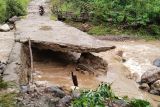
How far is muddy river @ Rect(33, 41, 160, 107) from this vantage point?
14719 mm

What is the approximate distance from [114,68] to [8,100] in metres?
8.00

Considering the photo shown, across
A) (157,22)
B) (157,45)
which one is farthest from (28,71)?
Result: (157,22)

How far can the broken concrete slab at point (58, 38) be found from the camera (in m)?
16.0

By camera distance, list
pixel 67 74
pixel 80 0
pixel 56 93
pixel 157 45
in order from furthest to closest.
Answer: pixel 80 0 < pixel 157 45 < pixel 67 74 < pixel 56 93

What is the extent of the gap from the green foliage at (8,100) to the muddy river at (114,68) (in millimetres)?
3356

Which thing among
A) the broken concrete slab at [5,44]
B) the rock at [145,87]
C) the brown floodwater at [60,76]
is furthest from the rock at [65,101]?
the rock at [145,87]

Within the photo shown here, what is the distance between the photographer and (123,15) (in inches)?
910

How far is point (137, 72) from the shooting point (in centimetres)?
1681

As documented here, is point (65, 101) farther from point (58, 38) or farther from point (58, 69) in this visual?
point (58, 38)

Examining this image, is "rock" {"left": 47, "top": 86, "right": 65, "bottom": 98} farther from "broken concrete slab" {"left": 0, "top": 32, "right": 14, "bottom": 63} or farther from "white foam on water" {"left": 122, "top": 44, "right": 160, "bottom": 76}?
"white foam on water" {"left": 122, "top": 44, "right": 160, "bottom": 76}

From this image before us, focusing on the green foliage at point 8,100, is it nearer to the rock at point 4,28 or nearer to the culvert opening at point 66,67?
the culvert opening at point 66,67

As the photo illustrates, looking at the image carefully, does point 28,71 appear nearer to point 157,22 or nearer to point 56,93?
point 56,93

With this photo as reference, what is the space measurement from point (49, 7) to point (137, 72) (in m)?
10.7

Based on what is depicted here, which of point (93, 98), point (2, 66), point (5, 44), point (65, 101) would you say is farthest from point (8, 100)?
point (5, 44)
